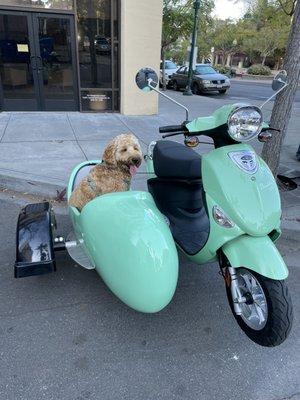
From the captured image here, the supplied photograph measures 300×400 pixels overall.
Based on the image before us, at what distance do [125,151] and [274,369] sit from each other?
1960 mm

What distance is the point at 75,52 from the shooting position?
28.2 feet

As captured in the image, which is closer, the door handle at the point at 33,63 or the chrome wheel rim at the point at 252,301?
the chrome wheel rim at the point at 252,301

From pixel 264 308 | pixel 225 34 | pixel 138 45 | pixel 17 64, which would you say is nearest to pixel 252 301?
pixel 264 308

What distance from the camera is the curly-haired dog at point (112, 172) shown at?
2863 millimetres

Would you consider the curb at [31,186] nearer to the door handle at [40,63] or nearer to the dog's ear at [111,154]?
the dog's ear at [111,154]

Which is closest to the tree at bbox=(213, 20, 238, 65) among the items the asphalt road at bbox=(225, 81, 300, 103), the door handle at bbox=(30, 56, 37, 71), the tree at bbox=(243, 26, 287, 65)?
the tree at bbox=(243, 26, 287, 65)

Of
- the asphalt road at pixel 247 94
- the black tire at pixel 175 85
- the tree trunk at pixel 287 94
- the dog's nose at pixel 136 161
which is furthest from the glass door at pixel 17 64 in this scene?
the black tire at pixel 175 85

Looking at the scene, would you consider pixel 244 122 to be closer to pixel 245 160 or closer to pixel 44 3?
pixel 245 160

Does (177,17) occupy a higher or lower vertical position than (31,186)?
higher

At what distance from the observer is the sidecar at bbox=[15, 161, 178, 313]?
6.45 feet

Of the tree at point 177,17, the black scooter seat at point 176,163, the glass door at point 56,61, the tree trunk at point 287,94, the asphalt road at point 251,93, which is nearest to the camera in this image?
the black scooter seat at point 176,163

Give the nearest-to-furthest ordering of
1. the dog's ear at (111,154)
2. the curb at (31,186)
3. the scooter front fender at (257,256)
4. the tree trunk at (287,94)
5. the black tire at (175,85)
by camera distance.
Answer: the scooter front fender at (257,256) → the dog's ear at (111,154) → the tree trunk at (287,94) → the curb at (31,186) → the black tire at (175,85)

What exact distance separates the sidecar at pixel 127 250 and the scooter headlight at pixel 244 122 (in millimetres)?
684

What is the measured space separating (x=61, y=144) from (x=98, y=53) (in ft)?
12.2
